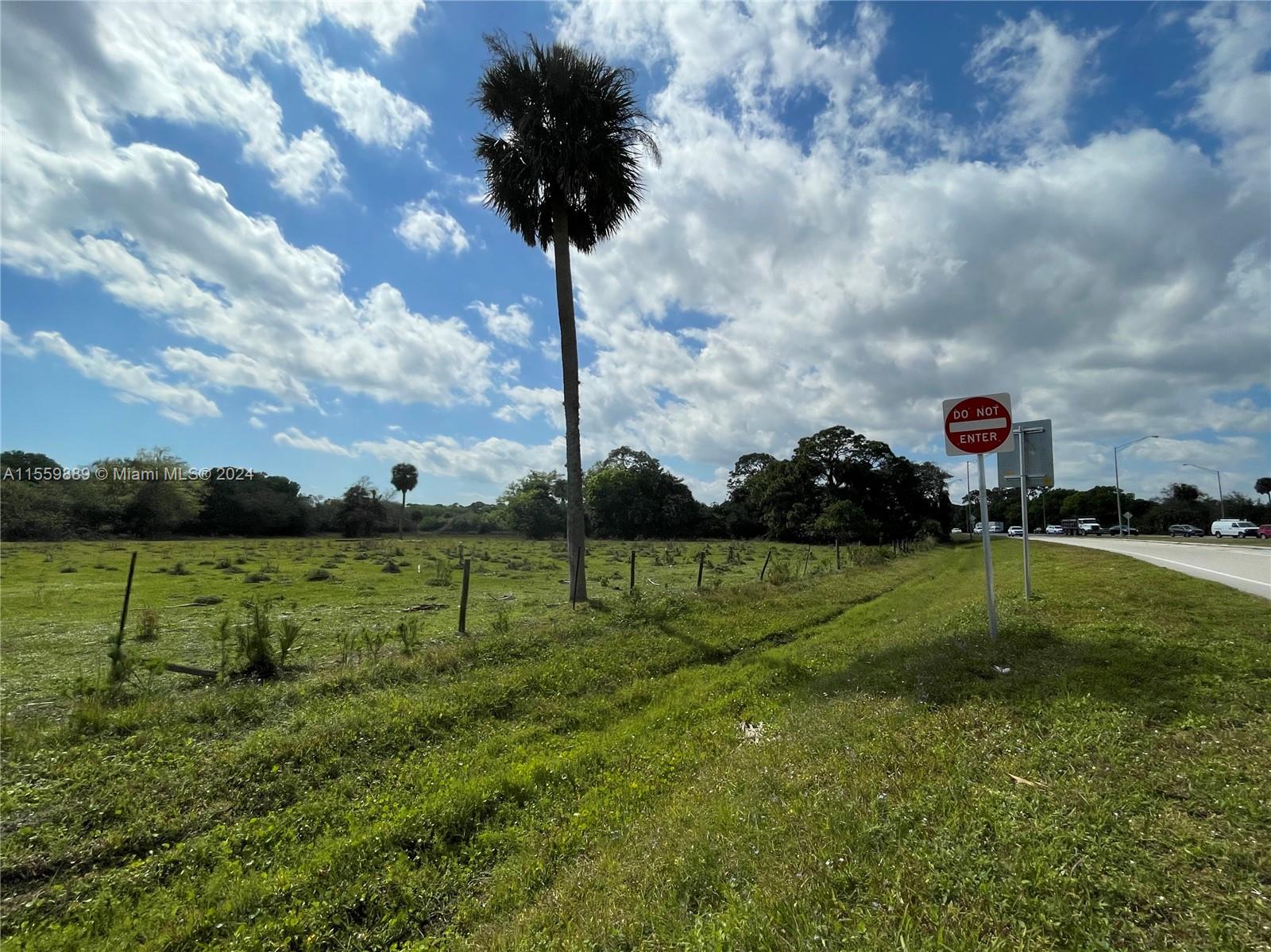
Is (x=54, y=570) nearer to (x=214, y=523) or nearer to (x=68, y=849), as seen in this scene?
(x=68, y=849)

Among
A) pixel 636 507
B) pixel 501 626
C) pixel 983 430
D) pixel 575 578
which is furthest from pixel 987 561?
pixel 636 507

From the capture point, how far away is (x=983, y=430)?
26.2 feet

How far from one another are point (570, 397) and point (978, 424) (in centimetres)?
960

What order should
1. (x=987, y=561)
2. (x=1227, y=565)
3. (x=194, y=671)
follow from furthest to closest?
(x=1227, y=565) < (x=194, y=671) < (x=987, y=561)

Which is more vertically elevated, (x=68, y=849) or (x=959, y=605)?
(x=959, y=605)

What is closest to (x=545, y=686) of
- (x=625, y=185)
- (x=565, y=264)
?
(x=565, y=264)

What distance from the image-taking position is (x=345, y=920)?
367 cm

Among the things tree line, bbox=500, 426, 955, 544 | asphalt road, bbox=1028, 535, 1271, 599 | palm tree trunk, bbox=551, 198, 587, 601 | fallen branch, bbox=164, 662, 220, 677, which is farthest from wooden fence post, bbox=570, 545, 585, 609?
tree line, bbox=500, 426, 955, 544

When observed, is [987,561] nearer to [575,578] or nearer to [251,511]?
[575,578]

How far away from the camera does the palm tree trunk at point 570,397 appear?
14.5 m

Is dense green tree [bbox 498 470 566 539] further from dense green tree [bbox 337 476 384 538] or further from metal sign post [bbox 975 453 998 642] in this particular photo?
metal sign post [bbox 975 453 998 642]

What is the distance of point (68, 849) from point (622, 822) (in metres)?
4.15

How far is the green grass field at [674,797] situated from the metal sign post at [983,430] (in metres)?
1.17

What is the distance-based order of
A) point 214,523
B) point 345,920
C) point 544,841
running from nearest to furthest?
1. point 345,920
2. point 544,841
3. point 214,523
